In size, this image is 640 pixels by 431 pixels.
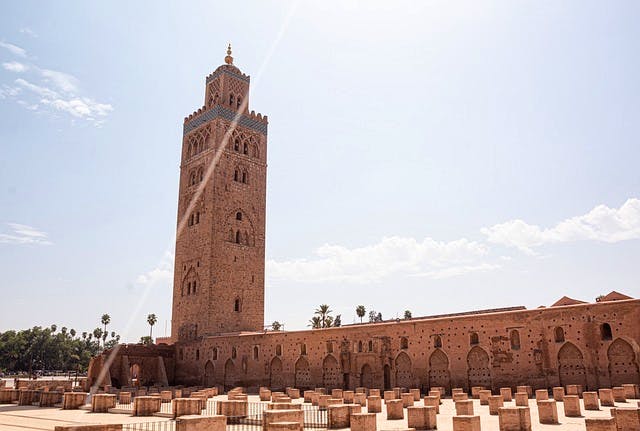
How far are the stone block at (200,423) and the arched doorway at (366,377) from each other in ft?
47.1

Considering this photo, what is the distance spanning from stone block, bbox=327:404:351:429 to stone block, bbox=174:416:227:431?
9.34ft

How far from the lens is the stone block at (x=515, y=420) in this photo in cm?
1127

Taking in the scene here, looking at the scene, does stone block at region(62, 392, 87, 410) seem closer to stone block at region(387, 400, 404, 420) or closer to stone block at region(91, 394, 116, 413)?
stone block at region(91, 394, 116, 413)

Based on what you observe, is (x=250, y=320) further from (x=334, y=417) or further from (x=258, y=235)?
(x=334, y=417)

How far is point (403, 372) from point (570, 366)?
7000mm

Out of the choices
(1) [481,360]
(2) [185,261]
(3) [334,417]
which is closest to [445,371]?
(1) [481,360]

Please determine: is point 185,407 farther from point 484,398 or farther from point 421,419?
point 484,398

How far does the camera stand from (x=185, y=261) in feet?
122

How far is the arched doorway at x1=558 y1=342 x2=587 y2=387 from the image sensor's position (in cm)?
1953

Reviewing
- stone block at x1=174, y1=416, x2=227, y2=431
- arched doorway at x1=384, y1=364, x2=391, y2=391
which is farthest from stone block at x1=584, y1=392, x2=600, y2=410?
stone block at x1=174, y1=416, x2=227, y2=431

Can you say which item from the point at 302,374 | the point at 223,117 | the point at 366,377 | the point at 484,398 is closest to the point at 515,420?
the point at 484,398

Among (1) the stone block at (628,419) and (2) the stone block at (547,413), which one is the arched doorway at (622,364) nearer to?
(2) the stone block at (547,413)

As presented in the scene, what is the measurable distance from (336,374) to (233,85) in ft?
77.8

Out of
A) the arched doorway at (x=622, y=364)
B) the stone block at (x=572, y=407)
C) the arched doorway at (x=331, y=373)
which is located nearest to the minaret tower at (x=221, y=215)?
the arched doorway at (x=331, y=373)
